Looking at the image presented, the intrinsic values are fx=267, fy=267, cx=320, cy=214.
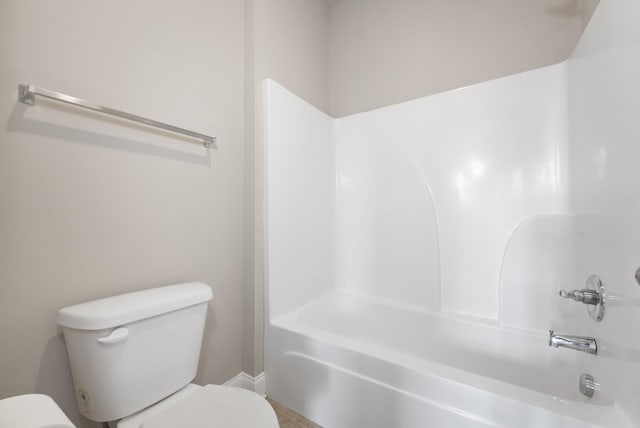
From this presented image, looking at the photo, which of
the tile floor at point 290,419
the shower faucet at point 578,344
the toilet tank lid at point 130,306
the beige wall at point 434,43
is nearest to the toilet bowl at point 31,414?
the toilet tank lid at point 130,306

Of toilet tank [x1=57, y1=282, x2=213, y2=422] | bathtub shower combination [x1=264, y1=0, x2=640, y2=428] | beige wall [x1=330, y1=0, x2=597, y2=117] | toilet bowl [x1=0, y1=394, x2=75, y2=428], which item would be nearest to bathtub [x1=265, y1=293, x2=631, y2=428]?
bathtub shower combination [x1=264, y1=0, x2=640, y2=428]

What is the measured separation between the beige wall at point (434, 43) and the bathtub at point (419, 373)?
148 cm

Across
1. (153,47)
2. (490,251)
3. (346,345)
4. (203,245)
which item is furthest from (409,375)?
(153,47)

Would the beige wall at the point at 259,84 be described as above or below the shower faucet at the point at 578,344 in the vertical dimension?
above

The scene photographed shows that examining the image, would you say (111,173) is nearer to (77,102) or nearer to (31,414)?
(77,102)

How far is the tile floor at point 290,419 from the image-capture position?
1.29m

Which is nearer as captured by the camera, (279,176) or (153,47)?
(153,47)

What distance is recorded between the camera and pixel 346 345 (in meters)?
1.22

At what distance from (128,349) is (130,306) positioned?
138 mm

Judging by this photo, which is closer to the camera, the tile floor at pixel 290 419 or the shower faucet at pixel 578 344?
the shower faucet at pixel 578 344

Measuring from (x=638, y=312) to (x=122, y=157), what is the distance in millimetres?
1742

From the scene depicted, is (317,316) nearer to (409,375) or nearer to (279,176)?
(409,375)

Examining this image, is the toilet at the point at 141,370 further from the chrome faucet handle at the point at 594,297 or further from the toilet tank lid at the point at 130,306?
the chrome faucet handle at the point at 594,297

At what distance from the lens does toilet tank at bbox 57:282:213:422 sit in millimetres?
834
